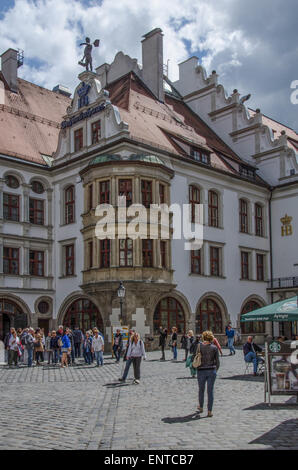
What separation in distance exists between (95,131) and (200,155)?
711 cm

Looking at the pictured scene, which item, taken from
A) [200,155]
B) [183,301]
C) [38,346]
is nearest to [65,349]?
[38,346]

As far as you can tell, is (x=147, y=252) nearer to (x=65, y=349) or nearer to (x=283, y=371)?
(x=65, y=349)

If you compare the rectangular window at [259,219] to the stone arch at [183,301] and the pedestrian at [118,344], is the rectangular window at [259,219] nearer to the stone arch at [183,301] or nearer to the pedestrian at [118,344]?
the stone arch at [183,301]

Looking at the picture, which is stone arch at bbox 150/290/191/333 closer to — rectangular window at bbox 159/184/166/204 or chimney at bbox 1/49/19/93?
rectangular window at bbox 159/184/166/204

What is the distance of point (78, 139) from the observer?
37188mm

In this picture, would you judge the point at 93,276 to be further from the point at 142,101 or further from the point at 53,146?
the point at 142,101

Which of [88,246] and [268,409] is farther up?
[88,246]

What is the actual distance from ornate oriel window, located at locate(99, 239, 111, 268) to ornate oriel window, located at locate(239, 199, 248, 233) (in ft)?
36.3

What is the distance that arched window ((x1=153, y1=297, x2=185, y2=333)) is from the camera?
33594 mm

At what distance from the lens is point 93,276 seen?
109 feet

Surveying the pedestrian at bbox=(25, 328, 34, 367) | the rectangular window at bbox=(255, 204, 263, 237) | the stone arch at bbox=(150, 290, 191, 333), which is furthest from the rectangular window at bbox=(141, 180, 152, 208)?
the pedestrian at bbox=(25, 328, 34, 367)

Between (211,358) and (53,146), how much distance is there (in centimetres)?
3111

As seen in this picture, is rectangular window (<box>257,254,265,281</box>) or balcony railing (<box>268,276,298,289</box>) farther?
rectangular window (<box>257,254,265,281</box>)
